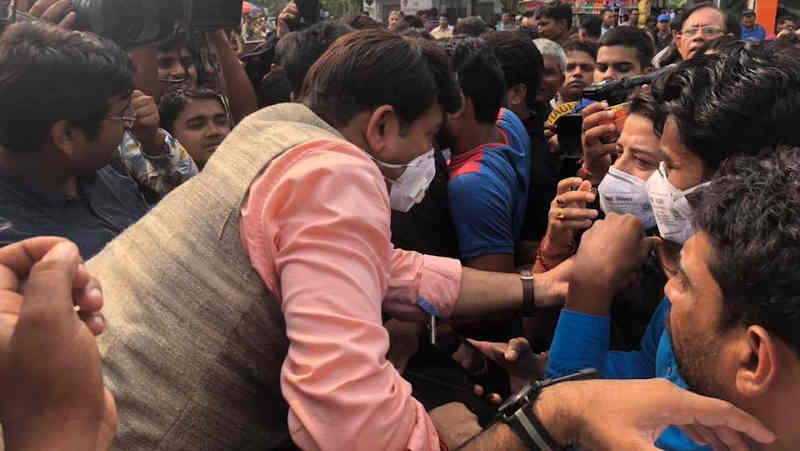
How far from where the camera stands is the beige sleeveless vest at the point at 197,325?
50.1 inches

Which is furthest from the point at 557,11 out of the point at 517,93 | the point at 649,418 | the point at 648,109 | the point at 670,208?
the point at 649,418

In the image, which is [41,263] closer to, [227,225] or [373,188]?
[227,225]

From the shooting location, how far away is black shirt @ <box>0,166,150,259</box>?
192 cm

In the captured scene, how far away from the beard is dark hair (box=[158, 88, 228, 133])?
263cm

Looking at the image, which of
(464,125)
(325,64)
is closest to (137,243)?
(325,64)

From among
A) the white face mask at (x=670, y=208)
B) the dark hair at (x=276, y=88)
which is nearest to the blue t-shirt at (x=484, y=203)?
the white face mask at (x=670, y=208)

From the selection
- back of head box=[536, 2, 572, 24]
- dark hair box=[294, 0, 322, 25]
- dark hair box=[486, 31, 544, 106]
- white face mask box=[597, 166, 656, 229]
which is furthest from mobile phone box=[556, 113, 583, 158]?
back of head box=[536, 2, 572, 24]

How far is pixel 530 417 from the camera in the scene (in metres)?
1.36

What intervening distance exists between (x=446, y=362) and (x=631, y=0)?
71.6 feet

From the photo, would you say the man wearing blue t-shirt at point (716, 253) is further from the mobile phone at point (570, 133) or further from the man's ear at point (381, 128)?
the mobile phone at point (570, 133)

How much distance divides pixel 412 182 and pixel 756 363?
1087 mm

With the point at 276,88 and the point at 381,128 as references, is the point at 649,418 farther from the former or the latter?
the point at 276,88

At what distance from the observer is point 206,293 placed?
1289 mm

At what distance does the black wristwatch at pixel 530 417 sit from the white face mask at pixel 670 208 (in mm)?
522
